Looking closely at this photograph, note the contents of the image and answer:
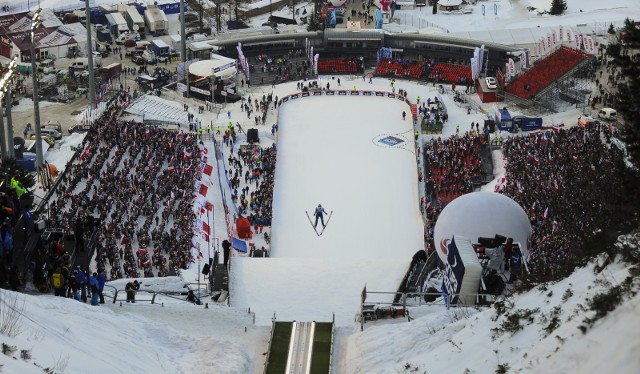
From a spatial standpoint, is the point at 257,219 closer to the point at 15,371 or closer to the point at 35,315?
the point at 35,315

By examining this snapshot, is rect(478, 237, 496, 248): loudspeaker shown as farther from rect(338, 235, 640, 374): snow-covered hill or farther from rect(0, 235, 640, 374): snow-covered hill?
rect(338, 235, 640, 374): snow-covered hill

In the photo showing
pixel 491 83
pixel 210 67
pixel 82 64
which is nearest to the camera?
pixel 491 83

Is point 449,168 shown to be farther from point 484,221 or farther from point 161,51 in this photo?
point 161,51

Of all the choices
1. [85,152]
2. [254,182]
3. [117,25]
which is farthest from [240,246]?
[117,25]

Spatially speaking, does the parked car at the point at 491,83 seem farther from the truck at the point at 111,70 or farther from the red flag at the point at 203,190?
the truck at the point at 111,70

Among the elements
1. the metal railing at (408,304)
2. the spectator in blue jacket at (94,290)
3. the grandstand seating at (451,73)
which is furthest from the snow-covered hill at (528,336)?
the grandstand seating at (451,73)

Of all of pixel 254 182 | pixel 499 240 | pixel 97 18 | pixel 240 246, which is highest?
pixel 499 240

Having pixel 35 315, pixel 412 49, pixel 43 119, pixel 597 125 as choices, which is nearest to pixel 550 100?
pixel 597 125
